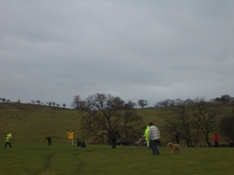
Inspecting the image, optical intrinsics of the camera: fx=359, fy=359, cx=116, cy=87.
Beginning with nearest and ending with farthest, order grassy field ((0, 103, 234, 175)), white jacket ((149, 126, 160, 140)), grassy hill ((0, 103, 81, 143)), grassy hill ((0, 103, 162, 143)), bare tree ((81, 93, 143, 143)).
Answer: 1. grassy field ((0, 103, 234, 175))
2. white jacket ((149, 126, 160, 140))
3. bare tree ((81, 93, 143, 143))
4. grassy hill ((0, 103, 162, 143))
5. grassy hill ((0, 103, 81, 143))

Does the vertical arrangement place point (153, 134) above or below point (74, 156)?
above

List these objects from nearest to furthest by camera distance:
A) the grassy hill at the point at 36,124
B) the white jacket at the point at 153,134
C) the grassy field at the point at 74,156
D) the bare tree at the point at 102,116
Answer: the grassy field at the point at 74,156
the white jacket at the point at 153,134
the bare tree at the point at 102,116
the grassy hill at the point at 36,124

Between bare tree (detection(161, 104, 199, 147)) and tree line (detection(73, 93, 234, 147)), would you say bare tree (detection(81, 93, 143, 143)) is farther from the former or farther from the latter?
bare tree (detection(161, 104, 199, 147))

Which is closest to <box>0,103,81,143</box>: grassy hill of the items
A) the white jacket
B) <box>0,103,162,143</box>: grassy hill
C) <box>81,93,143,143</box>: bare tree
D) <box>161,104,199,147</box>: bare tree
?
<box>0,103,162,143</box>: grassy hill

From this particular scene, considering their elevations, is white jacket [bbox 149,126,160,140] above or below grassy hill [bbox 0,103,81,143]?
below

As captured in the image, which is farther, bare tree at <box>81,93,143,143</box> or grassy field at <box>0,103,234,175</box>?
bare tree at <box>81,93,143,143</box>

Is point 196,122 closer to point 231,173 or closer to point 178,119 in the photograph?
point 178,119

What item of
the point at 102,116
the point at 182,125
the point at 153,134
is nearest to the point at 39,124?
the point at 102,116

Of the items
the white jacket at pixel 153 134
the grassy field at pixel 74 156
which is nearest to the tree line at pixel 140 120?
the grassy field at pixel 74 156

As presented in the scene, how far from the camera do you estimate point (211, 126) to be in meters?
66.8

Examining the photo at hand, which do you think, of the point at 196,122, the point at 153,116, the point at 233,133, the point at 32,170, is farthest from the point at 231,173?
the point at 153,116

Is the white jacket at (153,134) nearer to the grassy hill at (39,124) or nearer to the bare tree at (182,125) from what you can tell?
the bare tree at (182,125)

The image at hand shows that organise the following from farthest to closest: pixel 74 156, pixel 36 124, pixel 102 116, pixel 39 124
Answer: pixel 39 124, pixel 36 124, pixel 102 116, pixel 74 156

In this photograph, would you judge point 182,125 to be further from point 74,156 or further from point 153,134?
point 153,134
